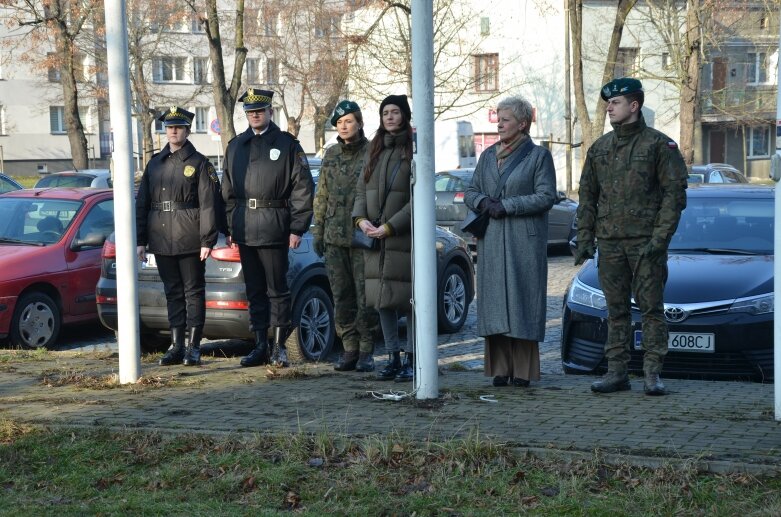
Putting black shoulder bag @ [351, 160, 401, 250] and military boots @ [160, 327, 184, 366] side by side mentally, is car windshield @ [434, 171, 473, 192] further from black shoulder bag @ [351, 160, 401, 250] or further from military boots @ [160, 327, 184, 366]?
black shoulder bag @ [351, 160, 401, 250]

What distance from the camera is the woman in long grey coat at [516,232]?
7.58 metres

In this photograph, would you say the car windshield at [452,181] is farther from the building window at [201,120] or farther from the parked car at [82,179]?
the building window at [201,120]

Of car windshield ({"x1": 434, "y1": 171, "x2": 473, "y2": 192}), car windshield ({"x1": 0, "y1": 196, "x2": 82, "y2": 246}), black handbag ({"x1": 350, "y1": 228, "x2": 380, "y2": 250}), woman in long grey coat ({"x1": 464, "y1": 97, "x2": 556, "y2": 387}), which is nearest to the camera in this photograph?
woman in long grey coat ({"x1": 464, "y1": 97, "x2": 556, "y2": 387})

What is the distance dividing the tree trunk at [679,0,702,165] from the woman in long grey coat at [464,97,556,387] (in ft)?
99.5

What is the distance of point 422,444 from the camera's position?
584 centimetres

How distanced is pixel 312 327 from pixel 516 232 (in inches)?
126

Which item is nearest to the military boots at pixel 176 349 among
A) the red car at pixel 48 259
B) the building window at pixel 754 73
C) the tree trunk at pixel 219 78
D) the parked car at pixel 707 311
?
the red car at pixel 48 259

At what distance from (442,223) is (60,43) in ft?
60.1

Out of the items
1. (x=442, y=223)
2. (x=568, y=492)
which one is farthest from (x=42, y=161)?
(x=568, y=492)

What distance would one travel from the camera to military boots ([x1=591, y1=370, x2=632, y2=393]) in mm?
7469

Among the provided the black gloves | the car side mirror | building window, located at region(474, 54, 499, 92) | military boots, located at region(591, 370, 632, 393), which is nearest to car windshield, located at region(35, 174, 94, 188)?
the car side mirror

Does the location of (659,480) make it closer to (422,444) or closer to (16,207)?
(422,444)

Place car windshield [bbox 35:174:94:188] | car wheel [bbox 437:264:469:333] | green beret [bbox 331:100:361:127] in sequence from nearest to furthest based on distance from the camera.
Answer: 1. green beret [bbox 331:100:361:127]
2. car wheel [bbox 437:264:469:333]
3. car windshield [bbox 35:174:94:188]

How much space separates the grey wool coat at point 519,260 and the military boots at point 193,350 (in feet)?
8.78
